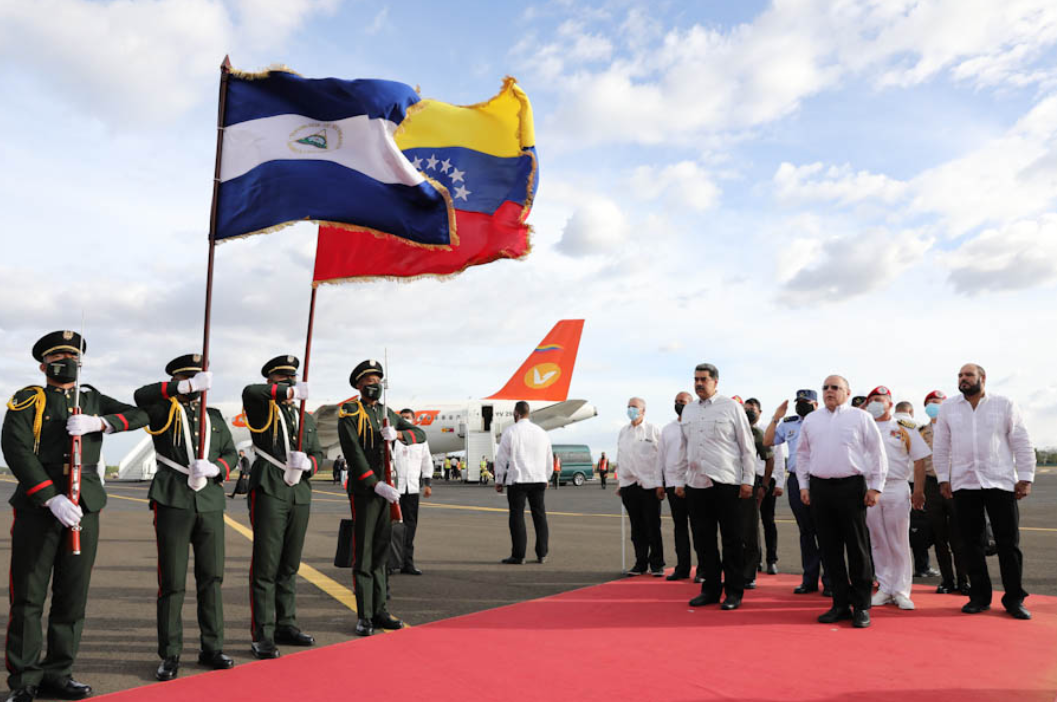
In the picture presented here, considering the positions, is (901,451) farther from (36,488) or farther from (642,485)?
(36,488)

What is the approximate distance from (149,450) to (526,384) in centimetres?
2305

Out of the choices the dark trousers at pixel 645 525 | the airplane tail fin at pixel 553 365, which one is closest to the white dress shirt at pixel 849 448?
the dark trousers at pixel 645 525

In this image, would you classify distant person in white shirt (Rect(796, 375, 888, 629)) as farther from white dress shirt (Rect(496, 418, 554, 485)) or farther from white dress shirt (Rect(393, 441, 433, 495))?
white dress shirt (Rect(393, 441, 433, 495))

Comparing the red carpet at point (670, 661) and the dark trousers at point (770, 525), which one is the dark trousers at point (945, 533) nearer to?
the red carpet at point (670, 661)

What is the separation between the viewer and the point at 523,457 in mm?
9383

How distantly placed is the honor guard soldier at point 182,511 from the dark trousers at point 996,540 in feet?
18.4

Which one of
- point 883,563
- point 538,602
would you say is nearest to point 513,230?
point 538,602

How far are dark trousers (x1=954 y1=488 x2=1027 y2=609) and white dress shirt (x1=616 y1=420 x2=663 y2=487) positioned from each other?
3.06m

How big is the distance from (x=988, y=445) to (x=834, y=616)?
190 centimetres

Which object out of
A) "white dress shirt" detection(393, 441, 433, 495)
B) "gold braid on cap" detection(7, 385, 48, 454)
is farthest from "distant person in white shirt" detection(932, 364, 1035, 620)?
"gold braid on cap" detection(7, 385, 48, 454)

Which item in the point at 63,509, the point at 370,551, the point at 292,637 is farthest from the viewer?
the point at 370,551

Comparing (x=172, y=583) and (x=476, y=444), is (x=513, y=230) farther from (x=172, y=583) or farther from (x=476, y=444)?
(x=476, y=444)

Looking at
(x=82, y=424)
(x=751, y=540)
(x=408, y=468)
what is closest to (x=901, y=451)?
(x=751, y=540)

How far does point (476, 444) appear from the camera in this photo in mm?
37906
